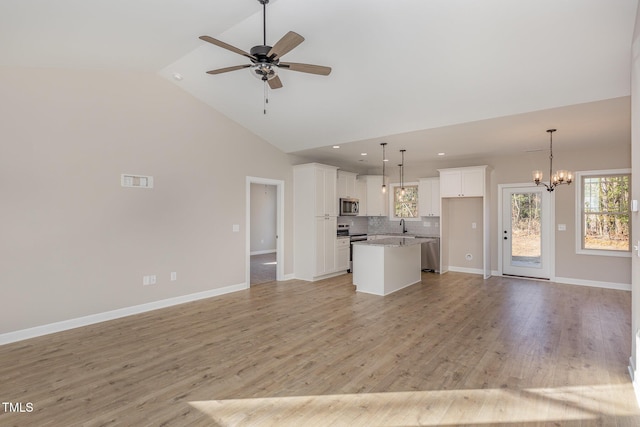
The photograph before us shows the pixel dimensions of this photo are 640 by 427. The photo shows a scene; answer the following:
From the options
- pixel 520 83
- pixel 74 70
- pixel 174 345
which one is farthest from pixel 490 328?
pixel 74 70

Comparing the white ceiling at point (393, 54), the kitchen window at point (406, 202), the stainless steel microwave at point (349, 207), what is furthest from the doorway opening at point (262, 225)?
the white ceiling at point (393, 54)

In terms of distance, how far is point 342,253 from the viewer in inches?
298

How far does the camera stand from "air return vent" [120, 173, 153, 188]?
4.52 m

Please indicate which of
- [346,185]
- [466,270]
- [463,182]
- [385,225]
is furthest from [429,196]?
[346,185]

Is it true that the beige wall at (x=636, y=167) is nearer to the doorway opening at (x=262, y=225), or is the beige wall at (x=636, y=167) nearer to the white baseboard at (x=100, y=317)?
the white baseboard at (x=100, y=317)

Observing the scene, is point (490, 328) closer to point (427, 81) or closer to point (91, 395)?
point (427, 81)

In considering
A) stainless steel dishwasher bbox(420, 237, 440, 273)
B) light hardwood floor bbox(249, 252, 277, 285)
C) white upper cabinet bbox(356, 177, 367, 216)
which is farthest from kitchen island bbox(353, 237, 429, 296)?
white upper cabinet bbox(356, 177, 367, 216)

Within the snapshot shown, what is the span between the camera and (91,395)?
2562mm

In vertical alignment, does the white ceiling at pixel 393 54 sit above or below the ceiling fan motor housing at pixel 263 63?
above

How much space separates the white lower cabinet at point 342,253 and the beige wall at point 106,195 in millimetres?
2436

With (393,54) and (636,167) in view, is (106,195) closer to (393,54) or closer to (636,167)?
(393,54)

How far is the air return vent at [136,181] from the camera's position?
452cm

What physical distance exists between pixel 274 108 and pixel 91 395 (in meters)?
4.31

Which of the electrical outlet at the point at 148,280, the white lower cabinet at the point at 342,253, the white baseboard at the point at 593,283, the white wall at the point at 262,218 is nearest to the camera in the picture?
→ the electrical outlet at the point at 148,280
